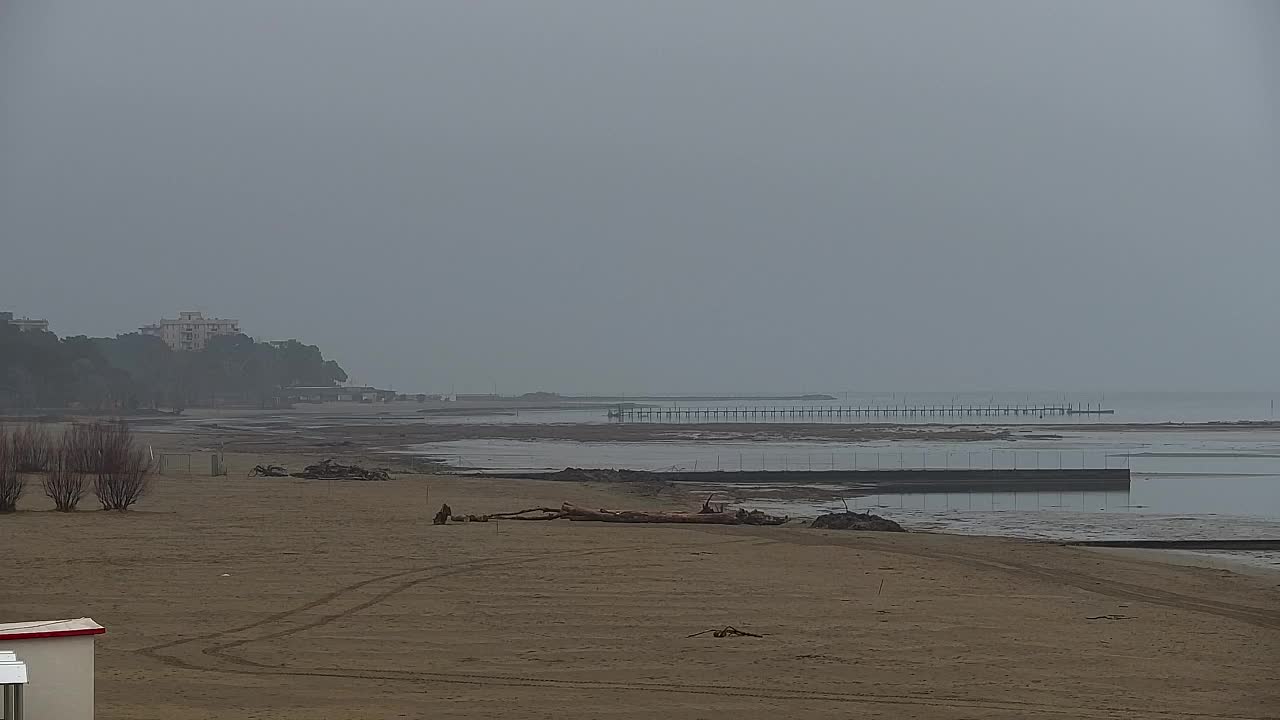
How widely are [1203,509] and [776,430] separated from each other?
6699 cm

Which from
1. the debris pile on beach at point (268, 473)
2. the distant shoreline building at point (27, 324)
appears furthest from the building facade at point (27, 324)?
the debris pile on beach at point (268, 473)

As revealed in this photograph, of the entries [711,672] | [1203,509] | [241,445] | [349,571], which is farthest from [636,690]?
[241,445]

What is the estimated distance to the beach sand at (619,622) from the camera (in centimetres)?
906

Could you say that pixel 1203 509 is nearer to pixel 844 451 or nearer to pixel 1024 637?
pixel 1024 637

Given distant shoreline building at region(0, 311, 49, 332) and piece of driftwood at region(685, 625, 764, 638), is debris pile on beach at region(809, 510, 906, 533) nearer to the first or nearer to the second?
piece of driftwood at region(685, 625, 764, 638)

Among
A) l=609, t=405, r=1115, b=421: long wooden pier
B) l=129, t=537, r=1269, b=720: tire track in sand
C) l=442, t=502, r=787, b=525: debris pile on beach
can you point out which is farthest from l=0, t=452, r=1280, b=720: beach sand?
l=609, t=405, r=1115, b=421: long wooden pier

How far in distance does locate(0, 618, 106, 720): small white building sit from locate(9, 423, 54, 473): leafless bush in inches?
692

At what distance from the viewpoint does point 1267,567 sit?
20.8 metres

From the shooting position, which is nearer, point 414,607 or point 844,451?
point 414,607

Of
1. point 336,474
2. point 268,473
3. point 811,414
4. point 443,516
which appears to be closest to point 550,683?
point 443,516

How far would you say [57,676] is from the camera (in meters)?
5.55

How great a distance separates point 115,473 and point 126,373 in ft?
412

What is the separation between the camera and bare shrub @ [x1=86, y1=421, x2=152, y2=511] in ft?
72.6

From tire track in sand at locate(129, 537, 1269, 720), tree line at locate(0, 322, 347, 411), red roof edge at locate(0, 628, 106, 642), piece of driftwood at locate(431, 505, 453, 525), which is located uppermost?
tree line at locate(0, 322, 347, 411)
